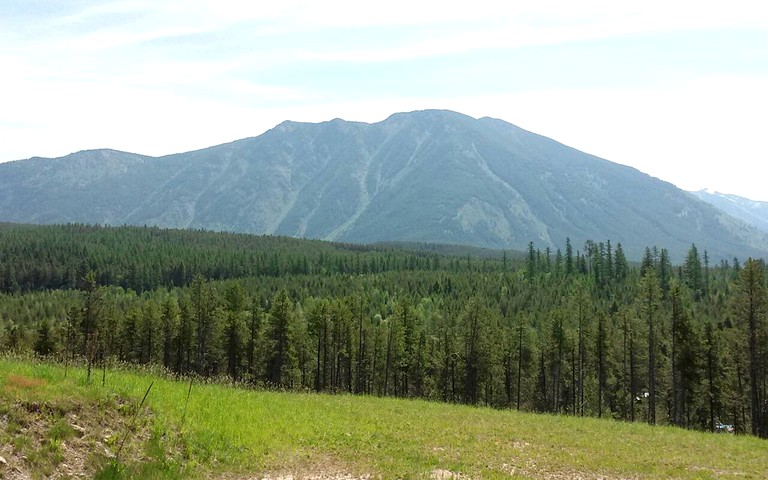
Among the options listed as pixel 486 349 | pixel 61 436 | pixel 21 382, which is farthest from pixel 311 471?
pixel 486 349

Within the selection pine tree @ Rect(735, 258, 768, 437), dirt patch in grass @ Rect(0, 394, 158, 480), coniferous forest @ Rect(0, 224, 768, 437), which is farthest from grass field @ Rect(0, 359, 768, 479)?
coniferous forest @ Rect(0, 224, 768, 437)

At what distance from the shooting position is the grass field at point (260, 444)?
47.0ft

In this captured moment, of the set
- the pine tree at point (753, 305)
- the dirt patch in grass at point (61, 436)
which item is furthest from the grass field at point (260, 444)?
the pine tree at point (753, 305)

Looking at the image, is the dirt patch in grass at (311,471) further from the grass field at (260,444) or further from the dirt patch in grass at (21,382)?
the dirt patch in grass at (21,382)

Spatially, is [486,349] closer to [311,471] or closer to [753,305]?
[753,305]

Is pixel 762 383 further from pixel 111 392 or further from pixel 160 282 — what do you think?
pixel 160 282

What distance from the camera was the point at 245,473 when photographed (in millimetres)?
16078

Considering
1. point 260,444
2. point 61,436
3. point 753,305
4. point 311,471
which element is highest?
point 61,436

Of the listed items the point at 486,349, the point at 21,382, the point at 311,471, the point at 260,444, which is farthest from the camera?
the point at 486,349

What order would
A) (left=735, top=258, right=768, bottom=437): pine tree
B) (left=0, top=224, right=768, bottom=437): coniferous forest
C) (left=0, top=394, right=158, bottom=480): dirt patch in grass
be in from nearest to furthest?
1. (left=0, top=394, right=158, bottom=480): dirt patch in grass
2. (left=735, top=258, right=768, bottom=437): pine tree
3. (left=0, top=224, right=768, bottom=437): coniferous forest

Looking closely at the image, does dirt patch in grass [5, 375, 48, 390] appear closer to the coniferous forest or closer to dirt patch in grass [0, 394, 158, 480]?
dirt patch in grass [0, 394, 158, 480]

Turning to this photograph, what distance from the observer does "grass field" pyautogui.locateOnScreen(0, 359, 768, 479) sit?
14.3 m

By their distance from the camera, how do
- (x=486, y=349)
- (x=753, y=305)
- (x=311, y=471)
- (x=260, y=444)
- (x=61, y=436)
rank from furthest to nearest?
(x=486, y=349) → (x=753, y=305) → (x=260, y=444) → (x=311, y=471) → (x=61, y=436)

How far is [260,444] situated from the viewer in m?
18.4
